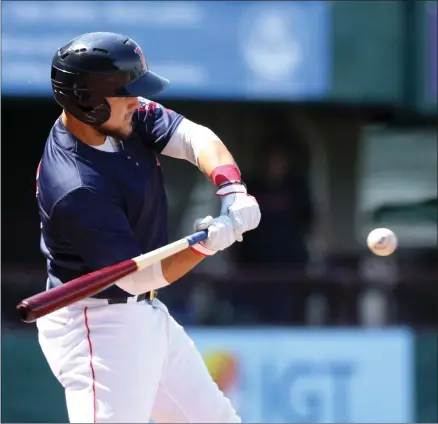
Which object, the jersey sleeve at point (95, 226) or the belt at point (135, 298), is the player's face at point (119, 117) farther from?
the belt at point (135, 298)

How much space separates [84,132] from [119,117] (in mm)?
124

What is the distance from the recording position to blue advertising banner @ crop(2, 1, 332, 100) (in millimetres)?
7711

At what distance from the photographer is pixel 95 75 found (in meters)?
3.72

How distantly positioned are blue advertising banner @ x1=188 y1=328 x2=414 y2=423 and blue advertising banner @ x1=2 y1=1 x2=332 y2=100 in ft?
5.62

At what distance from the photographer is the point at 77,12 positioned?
25.3 ft

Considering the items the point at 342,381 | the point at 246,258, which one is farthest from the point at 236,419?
the point at 246,258

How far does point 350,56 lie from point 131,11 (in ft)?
4.98

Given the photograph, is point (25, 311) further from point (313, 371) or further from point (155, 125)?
point (313, 371)

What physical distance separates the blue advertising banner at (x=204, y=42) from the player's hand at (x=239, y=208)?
157 inches

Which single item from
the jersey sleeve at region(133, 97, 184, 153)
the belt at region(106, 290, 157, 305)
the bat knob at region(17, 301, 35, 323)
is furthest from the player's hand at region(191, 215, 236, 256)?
the bat knob at region(17, 301, 35, 323)

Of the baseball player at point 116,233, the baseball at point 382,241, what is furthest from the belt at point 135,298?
the baseball at point 382,241

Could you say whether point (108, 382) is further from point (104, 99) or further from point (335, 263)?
point (335, 263)

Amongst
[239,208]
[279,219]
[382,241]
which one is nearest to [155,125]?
[239,208]

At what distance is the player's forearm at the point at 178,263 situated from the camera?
12.3ft
